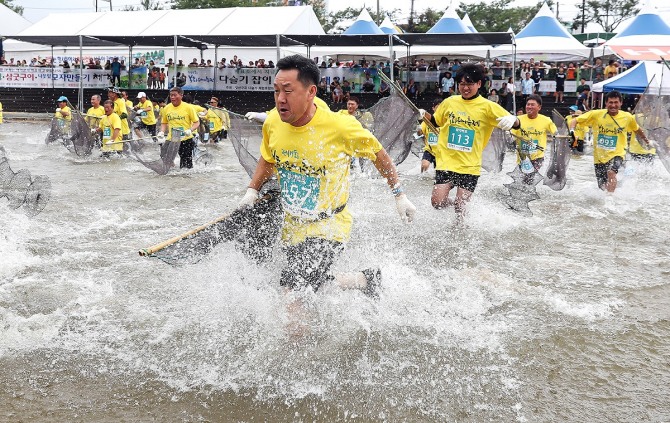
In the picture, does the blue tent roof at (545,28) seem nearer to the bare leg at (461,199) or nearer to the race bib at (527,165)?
the race bib at (527,165)

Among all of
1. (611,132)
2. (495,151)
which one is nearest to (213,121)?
(495,151)

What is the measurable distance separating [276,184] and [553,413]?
202 cm

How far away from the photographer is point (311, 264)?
361 cm

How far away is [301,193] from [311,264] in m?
0.40

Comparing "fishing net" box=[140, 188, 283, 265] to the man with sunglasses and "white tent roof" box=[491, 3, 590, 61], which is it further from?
"white tent roof" box=[491, 3, 590, 61]

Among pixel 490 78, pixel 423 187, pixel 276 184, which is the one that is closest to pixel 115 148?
pixel 423 187

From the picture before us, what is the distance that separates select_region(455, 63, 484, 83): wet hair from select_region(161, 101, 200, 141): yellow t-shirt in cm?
572

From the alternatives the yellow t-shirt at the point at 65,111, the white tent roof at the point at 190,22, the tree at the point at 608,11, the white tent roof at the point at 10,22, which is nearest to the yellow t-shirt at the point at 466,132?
the yellow t-shirt at the point at 65,111

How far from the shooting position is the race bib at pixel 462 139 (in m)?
6.32

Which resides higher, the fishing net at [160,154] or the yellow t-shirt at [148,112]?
the yellow t-shirt at [148,112]

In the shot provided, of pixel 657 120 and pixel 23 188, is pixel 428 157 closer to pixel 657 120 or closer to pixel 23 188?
pixel 657 120

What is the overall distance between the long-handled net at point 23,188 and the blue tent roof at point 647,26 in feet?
72.9

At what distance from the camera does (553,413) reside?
313 cm

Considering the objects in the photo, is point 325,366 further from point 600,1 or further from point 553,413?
point 600,1
